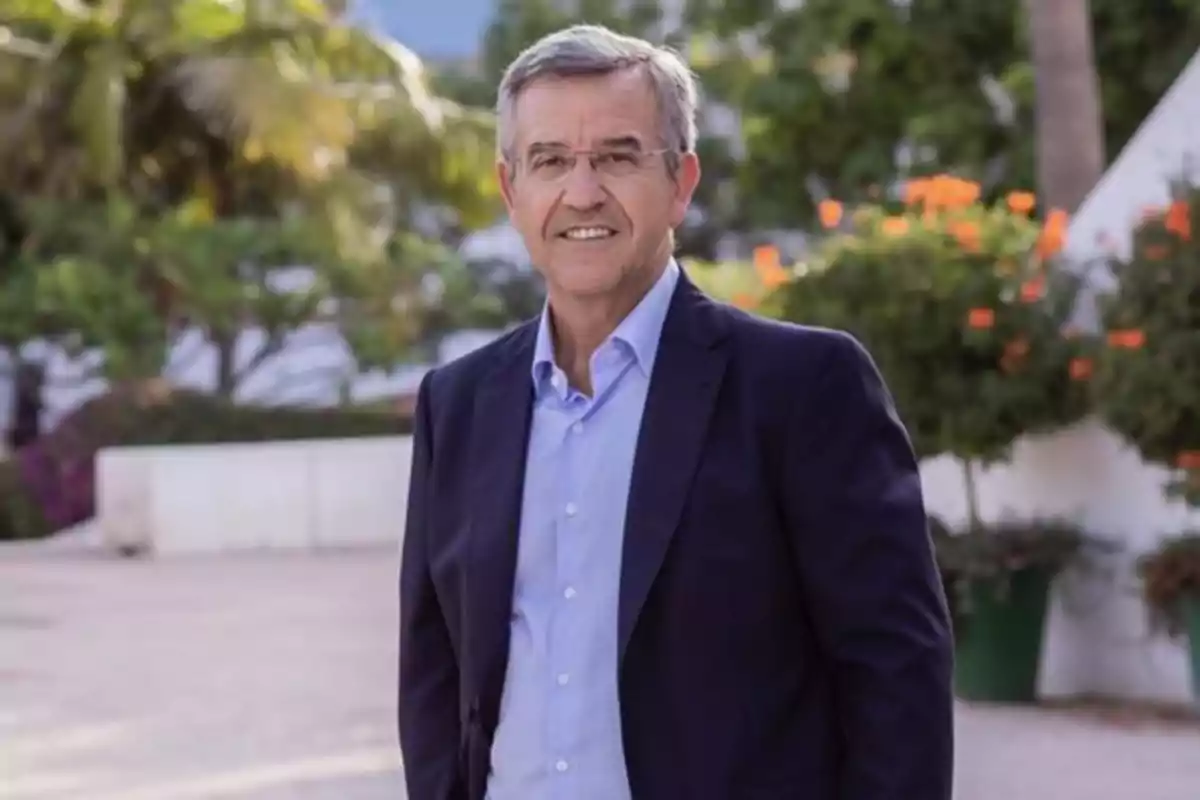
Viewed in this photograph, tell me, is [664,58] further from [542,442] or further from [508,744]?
[508,744]

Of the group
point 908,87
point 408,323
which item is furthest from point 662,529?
point 408,323

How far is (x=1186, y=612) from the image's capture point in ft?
28.8

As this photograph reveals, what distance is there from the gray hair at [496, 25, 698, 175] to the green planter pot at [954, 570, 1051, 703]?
22.8 ft

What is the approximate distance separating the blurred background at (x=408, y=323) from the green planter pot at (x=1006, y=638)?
2 cm

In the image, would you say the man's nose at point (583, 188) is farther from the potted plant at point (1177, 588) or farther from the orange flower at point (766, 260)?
the orange flower at point (766, 260)

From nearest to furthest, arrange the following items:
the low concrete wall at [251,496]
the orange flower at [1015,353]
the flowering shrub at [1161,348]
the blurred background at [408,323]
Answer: the flowering shrub at [1161,348], the blurred background at [408,323], the orange flower at [1015,353], the low concrete wall at [251,496]

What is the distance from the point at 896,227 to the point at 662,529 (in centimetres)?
718

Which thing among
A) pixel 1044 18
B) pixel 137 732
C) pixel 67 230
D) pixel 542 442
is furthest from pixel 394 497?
pixel 542 442

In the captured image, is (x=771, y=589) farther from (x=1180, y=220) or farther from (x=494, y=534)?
(x=1180, y=220)

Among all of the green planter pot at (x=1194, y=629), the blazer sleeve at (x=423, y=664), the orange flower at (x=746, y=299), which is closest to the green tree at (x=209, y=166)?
the orange flower at (x=746, y=299)

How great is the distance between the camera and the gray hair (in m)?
2.49

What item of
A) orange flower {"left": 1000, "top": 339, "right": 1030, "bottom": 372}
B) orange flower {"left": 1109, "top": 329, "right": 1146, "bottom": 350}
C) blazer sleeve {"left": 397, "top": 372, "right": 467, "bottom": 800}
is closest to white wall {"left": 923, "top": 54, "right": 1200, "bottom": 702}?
orange flower {"left": 1000, "top": 339, "right": 1030, "bottom": 372}

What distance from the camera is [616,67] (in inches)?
98.0

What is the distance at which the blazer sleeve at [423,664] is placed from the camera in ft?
8.82
